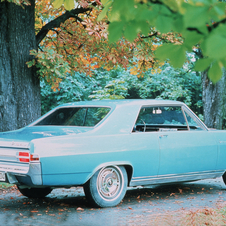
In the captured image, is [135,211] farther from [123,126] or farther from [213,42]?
[213,42]

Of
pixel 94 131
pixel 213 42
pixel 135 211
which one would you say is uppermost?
pixel 213 42

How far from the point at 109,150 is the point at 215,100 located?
7.24 m

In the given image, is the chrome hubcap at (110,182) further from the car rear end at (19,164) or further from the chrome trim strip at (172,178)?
the car rear end at (19,164)

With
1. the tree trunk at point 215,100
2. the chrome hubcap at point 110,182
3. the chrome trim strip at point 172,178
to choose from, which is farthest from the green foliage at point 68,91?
the chrome hubcap at point 110,182

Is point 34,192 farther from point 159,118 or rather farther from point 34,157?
point 159,118

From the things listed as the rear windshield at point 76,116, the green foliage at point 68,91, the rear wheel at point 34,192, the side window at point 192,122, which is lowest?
the rear wheel at point 34,192

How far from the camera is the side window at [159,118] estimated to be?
654 cm

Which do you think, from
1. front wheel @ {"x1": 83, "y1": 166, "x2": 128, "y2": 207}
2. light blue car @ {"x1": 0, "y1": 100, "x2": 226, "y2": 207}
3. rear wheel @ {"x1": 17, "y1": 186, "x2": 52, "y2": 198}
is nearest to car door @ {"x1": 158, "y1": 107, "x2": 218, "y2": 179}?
light blue car @ {"x1": 0, "y1": 100, "x2": 226, "y2": 207}

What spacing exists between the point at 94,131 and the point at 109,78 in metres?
16.4

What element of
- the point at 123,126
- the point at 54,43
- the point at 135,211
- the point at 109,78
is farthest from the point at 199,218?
the point at 109,78

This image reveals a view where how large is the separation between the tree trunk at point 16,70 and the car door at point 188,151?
3.97 m

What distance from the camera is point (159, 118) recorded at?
7.00 metres

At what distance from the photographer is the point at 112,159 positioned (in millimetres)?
5633

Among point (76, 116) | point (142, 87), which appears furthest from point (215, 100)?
point (142, 87)
